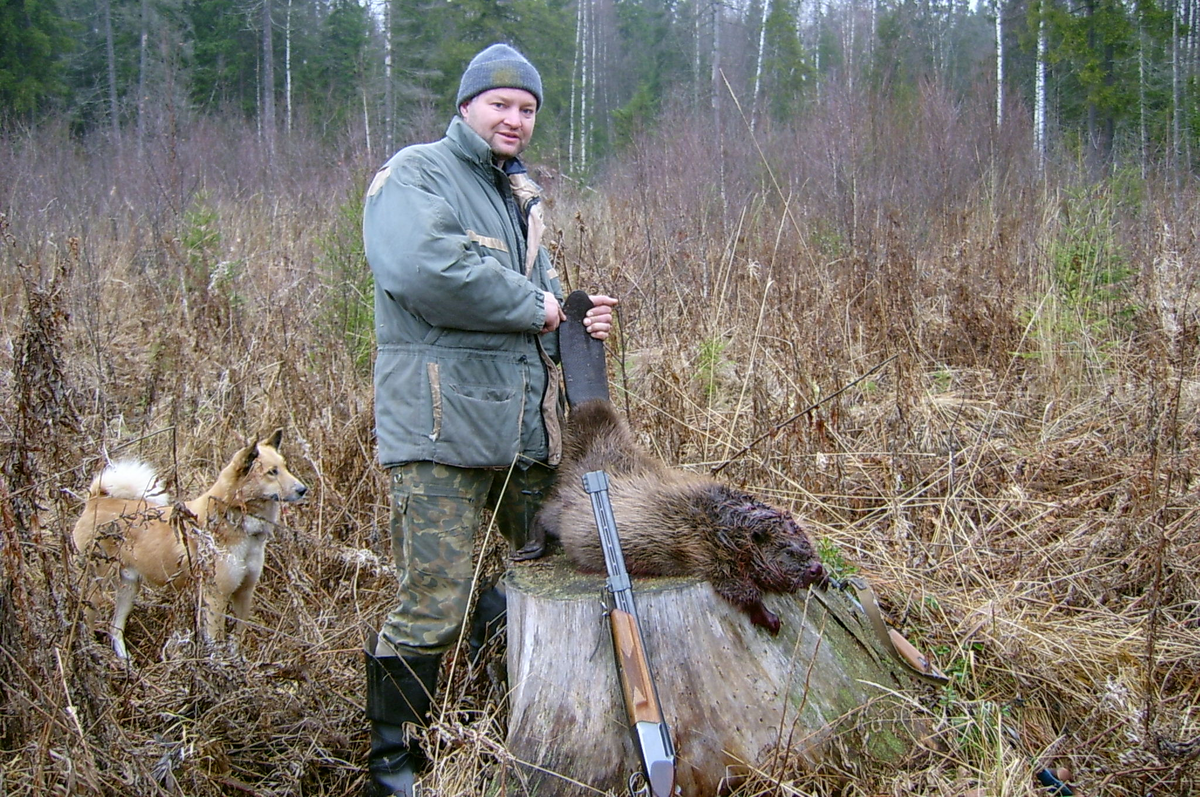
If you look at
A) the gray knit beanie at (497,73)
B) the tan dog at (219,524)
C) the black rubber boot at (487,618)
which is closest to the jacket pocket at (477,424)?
the black rubber boot at (487,618)

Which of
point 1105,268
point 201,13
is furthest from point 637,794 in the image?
point 201,13

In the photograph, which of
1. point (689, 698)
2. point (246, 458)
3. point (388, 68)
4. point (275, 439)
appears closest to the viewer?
point (689, 698)

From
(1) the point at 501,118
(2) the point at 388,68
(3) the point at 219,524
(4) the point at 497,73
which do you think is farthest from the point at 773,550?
(2) the point at 388,68

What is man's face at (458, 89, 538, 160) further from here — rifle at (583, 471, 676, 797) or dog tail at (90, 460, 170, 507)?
dog tail at (90, 460, 170, 507)

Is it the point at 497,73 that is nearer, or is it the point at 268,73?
the point at 497,73

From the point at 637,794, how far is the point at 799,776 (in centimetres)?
52

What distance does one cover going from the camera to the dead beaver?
2.68 metres

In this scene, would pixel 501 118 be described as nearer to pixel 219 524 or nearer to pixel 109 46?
pixel 219 524

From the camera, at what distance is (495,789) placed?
2660 millimetres

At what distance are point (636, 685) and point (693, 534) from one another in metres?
0.53

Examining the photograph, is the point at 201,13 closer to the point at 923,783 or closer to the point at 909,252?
the point at 909,252

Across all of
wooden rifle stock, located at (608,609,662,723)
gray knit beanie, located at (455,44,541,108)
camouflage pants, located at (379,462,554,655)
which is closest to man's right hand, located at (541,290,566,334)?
camouflage pants, located at (379,462,554,655)

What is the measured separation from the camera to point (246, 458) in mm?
3836

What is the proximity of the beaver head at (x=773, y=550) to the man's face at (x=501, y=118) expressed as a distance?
4.67 feet
